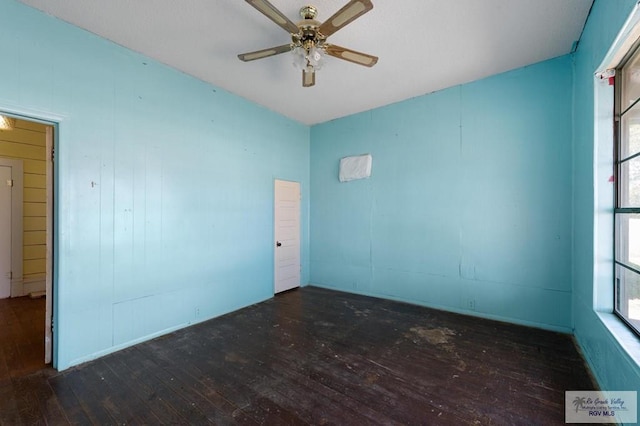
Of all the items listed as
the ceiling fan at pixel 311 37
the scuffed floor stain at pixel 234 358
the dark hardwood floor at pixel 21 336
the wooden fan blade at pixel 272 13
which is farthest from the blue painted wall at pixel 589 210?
the dark hardwood floor at pixel 21 336

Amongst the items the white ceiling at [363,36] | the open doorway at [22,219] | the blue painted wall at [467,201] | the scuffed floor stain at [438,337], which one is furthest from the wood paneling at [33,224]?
the scuffed floor stain at [438,337]

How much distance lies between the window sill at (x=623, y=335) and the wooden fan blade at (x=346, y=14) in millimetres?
2659

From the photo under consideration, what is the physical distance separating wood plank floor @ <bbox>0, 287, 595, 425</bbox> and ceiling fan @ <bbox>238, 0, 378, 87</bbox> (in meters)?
2.75

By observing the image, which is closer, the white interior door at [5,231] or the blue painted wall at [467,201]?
the blue painted wall at [467,201]

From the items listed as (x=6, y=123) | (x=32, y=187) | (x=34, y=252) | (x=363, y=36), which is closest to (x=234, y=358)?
(x=363, y=36)

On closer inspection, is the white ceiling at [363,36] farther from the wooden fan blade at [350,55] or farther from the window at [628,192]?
the window at [628,192]

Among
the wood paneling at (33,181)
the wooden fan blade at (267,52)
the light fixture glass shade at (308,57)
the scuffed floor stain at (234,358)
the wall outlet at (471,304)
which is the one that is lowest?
the scuffed floor stain at (234,358)

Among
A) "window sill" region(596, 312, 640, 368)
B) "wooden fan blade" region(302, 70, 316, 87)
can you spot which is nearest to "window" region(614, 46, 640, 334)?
"window sill" region(596, 312, 640, 368)

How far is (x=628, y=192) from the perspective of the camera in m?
1.98

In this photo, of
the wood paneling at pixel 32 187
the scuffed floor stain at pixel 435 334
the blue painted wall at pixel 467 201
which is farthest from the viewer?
the wood paneling at pixel 32 187

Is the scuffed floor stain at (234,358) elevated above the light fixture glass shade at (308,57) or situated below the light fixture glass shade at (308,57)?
below

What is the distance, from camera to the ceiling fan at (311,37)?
184cm

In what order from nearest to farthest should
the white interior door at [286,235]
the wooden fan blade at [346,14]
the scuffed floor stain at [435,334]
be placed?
1. the wooden fan blade at [346,14]
2. the scuffed floor stain at [435,334]
3. the white interior door at [286,235]

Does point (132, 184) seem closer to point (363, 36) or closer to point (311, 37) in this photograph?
point (311, 37)
